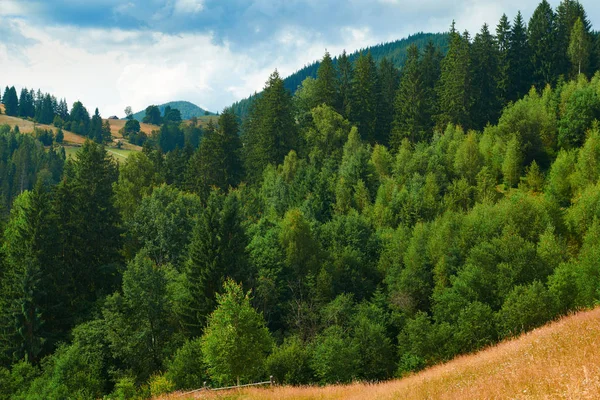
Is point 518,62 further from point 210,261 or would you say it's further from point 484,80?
point 210,261

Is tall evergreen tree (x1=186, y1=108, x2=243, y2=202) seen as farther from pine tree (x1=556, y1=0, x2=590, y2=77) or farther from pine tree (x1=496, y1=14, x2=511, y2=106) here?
pine tree (x1=556, y1=0, x2=590, y2=77)

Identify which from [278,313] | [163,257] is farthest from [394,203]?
[163,257]

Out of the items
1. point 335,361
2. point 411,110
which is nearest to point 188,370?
point 335,361

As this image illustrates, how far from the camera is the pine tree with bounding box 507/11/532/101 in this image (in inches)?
3521

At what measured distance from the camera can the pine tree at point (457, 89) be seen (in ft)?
272

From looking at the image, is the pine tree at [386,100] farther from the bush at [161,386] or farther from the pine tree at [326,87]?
the bush at [161,386]

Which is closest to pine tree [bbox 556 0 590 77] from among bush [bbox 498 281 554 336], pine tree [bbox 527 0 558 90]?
pine tree [bbox 527 0 558 90]

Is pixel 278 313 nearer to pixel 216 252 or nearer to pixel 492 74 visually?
pixel 216 252

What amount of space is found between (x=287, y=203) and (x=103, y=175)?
2561cm

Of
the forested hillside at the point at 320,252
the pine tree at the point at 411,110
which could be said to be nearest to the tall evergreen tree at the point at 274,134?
the forested hillside at the point at 320,252

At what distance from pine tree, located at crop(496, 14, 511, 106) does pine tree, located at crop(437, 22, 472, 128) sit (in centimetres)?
717

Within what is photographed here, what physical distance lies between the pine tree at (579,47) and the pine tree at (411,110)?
89.0 feet

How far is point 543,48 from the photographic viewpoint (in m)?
91.3

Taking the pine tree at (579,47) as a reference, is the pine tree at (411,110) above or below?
below
